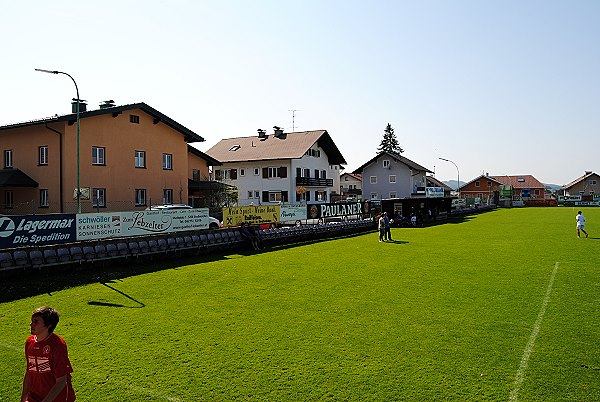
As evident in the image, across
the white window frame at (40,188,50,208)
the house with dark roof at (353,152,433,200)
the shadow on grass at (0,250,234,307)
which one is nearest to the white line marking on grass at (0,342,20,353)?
the shadow on grass at (0,250,234,307)

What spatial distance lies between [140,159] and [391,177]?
42.6 meters

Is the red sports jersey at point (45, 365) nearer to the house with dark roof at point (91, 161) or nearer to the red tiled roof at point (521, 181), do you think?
the house with dark roof at point (91, 161)

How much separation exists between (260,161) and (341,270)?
133 feet

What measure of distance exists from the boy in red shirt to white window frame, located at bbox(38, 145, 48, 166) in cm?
3072

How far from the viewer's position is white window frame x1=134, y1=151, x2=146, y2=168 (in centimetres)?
3572

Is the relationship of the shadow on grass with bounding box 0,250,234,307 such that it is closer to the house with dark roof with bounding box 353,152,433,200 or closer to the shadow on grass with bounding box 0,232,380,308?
the shadow on grass with bounding box 0,232,380,308

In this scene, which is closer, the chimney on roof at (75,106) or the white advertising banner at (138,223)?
the white advertising banner at (138,223)

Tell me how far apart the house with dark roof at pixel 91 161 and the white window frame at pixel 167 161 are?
0.09 metres

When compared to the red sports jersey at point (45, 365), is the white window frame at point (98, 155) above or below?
above

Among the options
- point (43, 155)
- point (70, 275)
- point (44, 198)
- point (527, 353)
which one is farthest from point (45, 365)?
point (43, 155)

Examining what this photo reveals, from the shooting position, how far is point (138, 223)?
21484mm

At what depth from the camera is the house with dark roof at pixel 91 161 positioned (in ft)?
102

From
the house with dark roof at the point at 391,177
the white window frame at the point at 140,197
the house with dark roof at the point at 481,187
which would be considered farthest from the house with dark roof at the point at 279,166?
the house with dark roof at the point at 481,187

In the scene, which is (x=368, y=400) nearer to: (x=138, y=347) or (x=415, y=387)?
(x=415, y=387)
